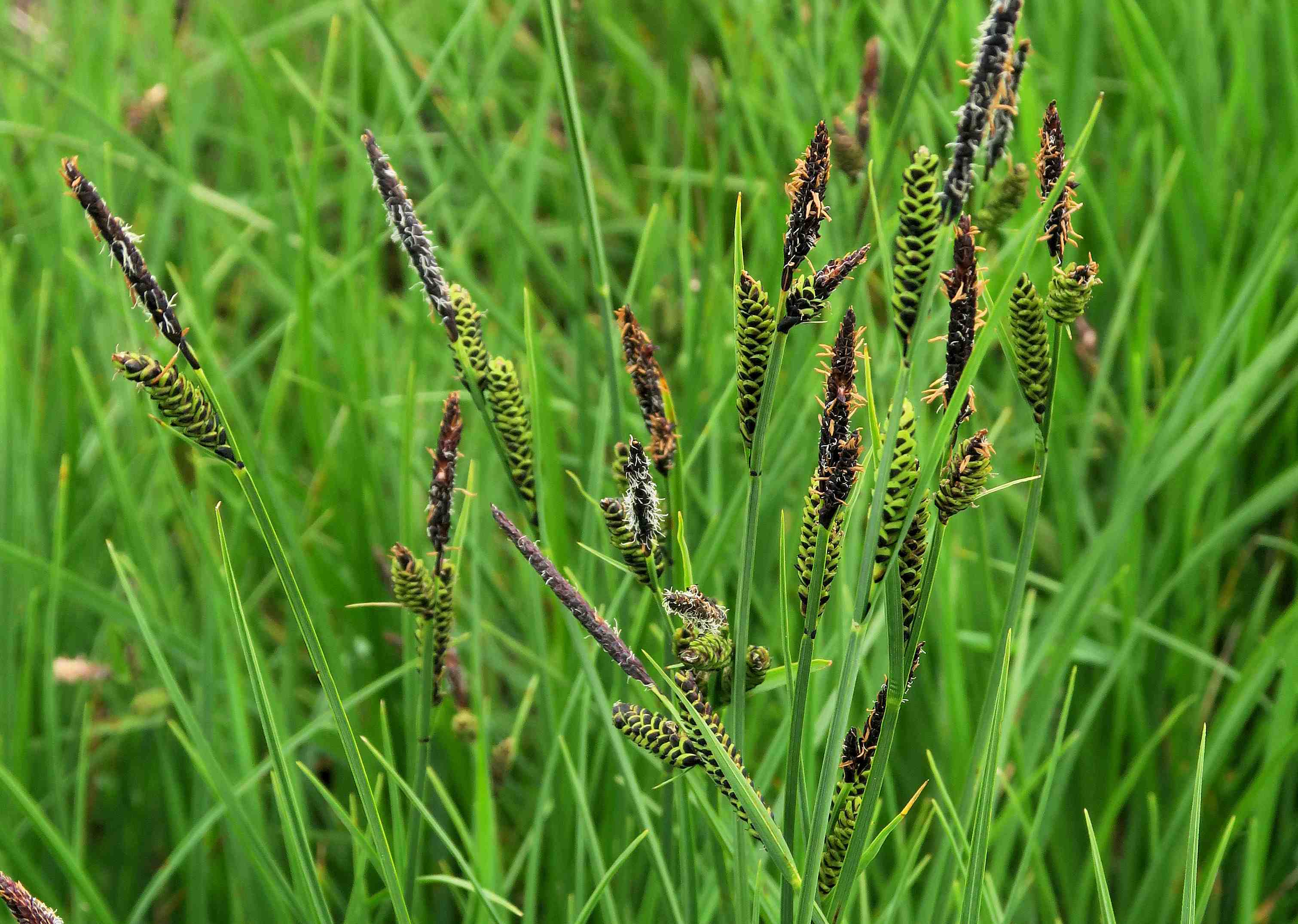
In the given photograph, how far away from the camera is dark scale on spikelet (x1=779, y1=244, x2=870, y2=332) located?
0.53m

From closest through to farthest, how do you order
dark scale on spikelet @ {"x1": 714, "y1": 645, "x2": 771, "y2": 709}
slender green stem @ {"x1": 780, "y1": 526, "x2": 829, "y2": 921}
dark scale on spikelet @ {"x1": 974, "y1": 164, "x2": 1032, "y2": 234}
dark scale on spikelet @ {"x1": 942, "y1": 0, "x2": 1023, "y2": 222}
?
dark scale on spikelet @ {"x1": 942, "y1": 0, "x2": 1023, "y2": 222} → slender green stem @ {"x1": 780, "y1": 526, "x2": 829, "y2": 921} → dark scale on spikelet @ {"x1": 714, "y1": 645, "x2": 771, "y2": 709} → dark scale on spikelet @ {"x1": 974, "y1": 164, "x2": 1032, "y2": 234}

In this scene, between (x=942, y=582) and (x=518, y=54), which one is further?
(x=518, y=54)

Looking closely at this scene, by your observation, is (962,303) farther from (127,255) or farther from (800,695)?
(127,255)

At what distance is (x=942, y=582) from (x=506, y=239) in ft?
3.19

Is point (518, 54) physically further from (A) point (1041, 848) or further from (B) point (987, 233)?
(A) point (1041, 848)

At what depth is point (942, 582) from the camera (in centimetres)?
124

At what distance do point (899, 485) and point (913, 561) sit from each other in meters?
0.06

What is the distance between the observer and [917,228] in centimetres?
50

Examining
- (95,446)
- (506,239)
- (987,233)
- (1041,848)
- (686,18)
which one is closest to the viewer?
(987,233)

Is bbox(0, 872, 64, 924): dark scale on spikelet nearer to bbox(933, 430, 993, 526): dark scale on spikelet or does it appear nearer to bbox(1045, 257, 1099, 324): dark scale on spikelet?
bbox(933, 430, 993, 526): dark scale on spikelet

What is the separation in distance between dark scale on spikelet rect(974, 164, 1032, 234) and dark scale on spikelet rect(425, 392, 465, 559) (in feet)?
1.59

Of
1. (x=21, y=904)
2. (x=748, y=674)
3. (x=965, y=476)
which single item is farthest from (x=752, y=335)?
(x=21, y=904)

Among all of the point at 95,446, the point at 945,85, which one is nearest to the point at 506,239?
the point at 95,446

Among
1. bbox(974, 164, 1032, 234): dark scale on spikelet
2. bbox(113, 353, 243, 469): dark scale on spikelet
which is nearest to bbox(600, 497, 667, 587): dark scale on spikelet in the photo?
bbox(113, 353, 243, 469): dark scale on spikelet
